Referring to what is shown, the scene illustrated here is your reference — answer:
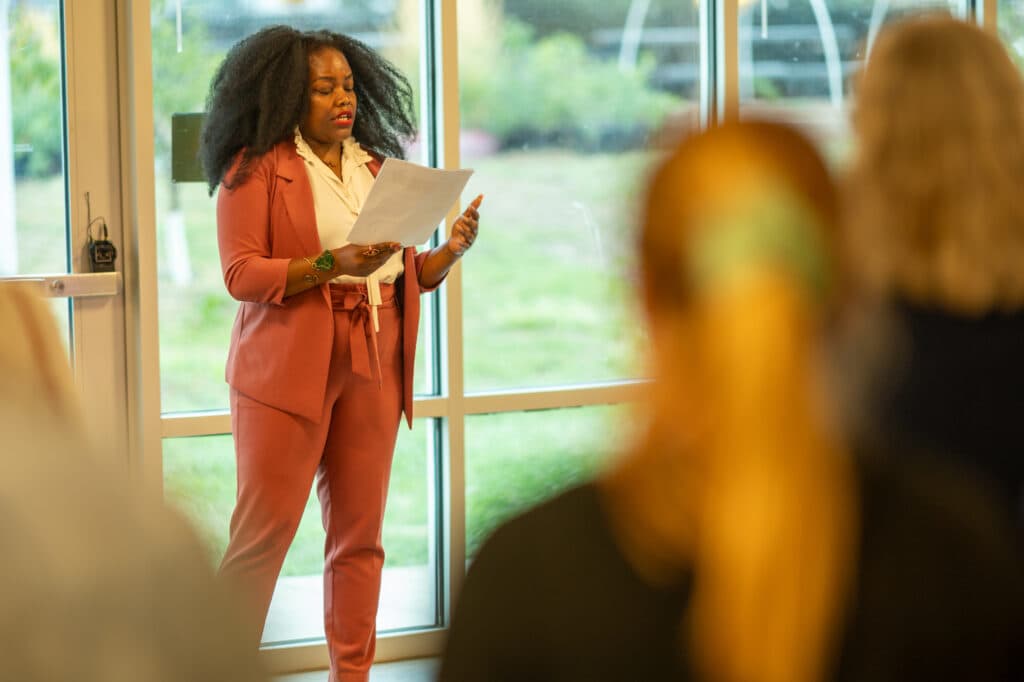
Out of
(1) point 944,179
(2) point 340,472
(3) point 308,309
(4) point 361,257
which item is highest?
(1) point 944,179

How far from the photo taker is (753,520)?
1.03m

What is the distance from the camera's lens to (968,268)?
67.5 inches

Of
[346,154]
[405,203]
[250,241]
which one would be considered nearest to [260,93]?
[346,154]

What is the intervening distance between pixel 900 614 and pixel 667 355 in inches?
10.8

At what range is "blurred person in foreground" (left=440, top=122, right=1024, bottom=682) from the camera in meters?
1.02

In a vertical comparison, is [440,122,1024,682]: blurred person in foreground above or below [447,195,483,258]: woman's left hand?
below

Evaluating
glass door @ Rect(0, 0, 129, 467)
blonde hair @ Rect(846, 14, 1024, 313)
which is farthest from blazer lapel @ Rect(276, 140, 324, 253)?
blonde hair @ Rect(846, 14, 1024, 313)

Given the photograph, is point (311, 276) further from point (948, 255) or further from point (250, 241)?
point (948, 255)

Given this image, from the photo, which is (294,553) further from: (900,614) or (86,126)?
(900,614)

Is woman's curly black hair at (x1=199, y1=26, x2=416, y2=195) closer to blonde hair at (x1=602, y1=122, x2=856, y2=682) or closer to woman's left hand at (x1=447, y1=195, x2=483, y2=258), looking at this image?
woman's left hand at (x1=447, y1=195, x2=483, y2=258)

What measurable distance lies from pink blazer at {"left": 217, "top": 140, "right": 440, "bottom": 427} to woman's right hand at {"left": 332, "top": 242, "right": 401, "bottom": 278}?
0.15m

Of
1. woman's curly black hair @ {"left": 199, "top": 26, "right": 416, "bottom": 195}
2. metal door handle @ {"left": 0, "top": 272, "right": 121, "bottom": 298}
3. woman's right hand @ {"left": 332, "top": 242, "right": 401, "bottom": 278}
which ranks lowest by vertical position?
metal door handle @ {"left": 0, "top": 272, "right": 121, "bottom": 298}

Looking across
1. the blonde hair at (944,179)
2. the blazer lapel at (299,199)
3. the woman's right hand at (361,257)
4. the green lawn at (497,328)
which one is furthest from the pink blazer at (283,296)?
the blonde hair at (944,179)

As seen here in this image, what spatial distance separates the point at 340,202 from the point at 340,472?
2.47 feet
